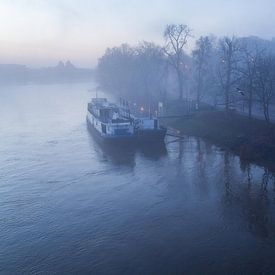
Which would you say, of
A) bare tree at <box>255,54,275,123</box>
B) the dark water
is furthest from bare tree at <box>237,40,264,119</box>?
the dark water

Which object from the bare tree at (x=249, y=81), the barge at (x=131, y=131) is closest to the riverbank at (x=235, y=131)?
the bare tree at (x=249, y=81)

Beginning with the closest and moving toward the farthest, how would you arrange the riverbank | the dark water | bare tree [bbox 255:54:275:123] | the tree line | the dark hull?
the dark water → the riverbank → bare tree [bbox 255:54:275:123] → the dark hull → the tree line

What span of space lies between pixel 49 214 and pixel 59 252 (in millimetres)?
5312

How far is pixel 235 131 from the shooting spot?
4272 cm

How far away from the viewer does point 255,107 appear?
56812 millimetres

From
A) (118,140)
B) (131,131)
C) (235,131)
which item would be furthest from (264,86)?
(118,140)

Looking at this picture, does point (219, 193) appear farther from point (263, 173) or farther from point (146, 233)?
point (146, 233)

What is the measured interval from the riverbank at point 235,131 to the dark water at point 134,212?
1.66 meters

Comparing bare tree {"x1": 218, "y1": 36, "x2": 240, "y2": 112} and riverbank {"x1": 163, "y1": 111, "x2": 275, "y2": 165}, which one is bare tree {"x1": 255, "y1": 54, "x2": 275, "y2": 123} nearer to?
riverbank {"x1": 163, "y1": 111, "x2": 275, "y2": 165}

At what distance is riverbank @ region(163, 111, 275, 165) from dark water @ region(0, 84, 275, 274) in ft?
5.44

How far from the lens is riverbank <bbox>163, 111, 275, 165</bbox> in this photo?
3614 centimetres

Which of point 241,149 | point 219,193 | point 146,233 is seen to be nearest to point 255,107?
point 241,149

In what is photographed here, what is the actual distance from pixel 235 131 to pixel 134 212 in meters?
21.4

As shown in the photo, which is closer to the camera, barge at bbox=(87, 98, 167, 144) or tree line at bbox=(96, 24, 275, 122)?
barge at bbox=(87, 98, 167, 144)
